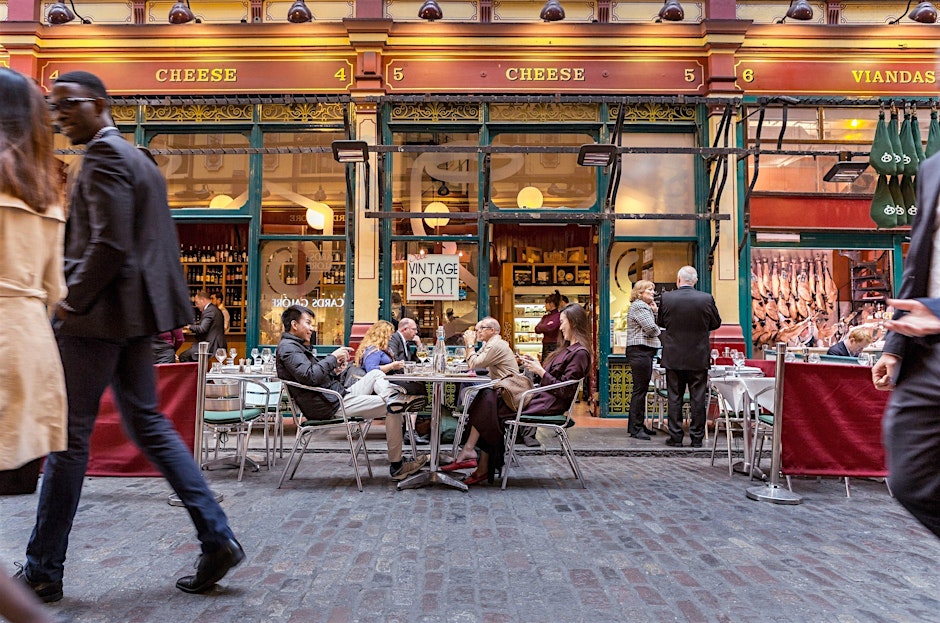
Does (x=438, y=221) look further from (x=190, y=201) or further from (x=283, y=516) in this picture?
(x=283, y=516)

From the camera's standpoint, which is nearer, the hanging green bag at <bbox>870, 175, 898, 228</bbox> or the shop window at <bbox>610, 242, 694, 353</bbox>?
the hanging green bag at <bbox>870, 175, 898, 228</bbox>

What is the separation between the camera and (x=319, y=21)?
33.7 ft

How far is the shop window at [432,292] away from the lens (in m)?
10.2

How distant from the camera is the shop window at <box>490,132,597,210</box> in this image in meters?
10.4

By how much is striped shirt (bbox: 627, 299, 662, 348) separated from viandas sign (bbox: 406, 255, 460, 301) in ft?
9.58

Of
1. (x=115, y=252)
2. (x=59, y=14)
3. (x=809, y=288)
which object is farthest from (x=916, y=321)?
(x=59, y=14)

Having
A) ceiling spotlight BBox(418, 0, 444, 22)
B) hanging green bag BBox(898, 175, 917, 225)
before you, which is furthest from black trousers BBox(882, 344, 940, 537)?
ceiling spotlight BBox(418, 0, 444, 22)

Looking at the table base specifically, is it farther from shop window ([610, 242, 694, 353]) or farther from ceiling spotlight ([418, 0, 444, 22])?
ceiling spotlight ([418, 0, 444, 22])

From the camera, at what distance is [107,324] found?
2832 mm

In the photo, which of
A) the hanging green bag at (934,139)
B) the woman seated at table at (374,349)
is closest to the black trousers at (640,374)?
the woman seated at table at (374,349)

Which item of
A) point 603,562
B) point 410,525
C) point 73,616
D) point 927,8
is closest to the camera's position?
point 73,616

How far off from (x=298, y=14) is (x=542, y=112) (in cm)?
406

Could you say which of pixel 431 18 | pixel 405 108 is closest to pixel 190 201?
pixel 405 108

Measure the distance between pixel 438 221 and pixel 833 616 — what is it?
8221 millimetres
